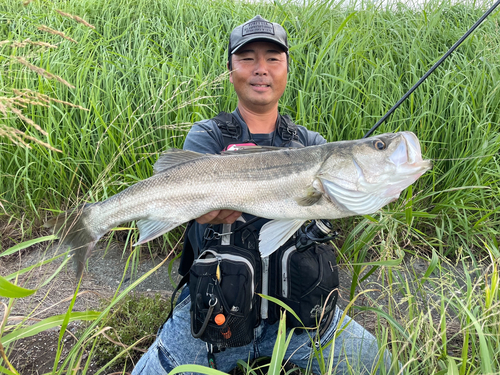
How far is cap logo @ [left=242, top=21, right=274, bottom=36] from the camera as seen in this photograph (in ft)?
8.50

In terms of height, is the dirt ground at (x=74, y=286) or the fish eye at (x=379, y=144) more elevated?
the fish eye at (x=379, y=144)

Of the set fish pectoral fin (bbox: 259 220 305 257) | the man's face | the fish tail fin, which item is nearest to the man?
the man's face

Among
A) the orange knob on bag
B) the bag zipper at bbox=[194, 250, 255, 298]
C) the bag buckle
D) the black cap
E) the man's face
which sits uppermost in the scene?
the black cap

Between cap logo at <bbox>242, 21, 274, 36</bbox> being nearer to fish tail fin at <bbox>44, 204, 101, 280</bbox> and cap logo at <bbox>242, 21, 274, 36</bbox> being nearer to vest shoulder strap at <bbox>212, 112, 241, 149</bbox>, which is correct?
vest shoulder strap at <bbox>212, 112, 241, 149</bbox>

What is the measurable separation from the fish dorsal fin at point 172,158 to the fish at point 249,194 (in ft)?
0.14

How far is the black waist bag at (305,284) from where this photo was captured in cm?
207

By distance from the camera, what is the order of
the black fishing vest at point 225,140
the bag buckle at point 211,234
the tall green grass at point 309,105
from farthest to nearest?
the tall green grass at point 309,105 → the black fishing vest at point 225,140 → the bag buckle at point 211,234

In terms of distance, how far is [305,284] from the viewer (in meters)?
2.08

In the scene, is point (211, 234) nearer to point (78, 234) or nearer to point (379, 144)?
point (78, 234)

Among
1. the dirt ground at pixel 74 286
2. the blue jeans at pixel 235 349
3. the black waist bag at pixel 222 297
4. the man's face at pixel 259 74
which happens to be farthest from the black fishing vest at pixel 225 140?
the dirt ground at pixel 74 286

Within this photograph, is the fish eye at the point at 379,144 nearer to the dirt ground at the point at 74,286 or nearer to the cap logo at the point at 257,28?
the dirt ground at the point at 74,286

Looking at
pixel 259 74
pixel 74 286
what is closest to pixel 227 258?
pixel 259 74

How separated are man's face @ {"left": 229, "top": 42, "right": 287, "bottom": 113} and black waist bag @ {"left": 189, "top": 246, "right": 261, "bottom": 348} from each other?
3.89 ft

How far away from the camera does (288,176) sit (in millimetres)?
2029
